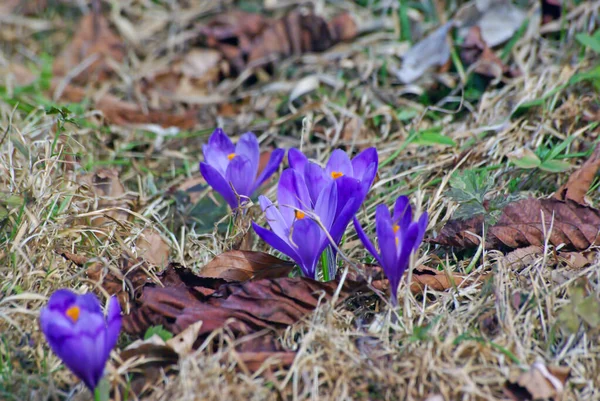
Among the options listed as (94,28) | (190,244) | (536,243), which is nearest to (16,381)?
(190,244)

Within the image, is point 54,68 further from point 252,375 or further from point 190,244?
point 252,375

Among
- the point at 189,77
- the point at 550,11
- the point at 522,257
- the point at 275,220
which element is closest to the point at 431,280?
the point at 522,257

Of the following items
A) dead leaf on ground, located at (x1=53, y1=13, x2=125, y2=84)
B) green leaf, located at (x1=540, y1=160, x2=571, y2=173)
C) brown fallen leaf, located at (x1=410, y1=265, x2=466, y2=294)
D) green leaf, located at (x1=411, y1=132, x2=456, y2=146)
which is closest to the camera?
brown fallen leaf, located at (x1=410, y1=265, x2=466, y2=294)

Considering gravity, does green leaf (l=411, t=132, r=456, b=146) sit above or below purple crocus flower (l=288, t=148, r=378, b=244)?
below

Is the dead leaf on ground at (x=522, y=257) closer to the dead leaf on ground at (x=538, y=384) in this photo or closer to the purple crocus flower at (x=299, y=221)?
the dead leaf on ground at (x=538, y=384)

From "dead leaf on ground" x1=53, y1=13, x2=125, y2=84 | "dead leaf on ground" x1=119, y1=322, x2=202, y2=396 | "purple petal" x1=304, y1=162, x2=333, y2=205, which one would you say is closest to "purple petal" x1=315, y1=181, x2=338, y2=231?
"purple petal" x1=304, y1=162, x2=333, y2=205

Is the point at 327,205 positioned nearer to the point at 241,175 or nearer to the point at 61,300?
the point at 241,175

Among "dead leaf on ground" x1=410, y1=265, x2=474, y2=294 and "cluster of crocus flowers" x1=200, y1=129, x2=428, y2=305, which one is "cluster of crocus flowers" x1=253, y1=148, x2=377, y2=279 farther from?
"dead leaf on ground" x1=410, y1=265, x2=474, y2=294
